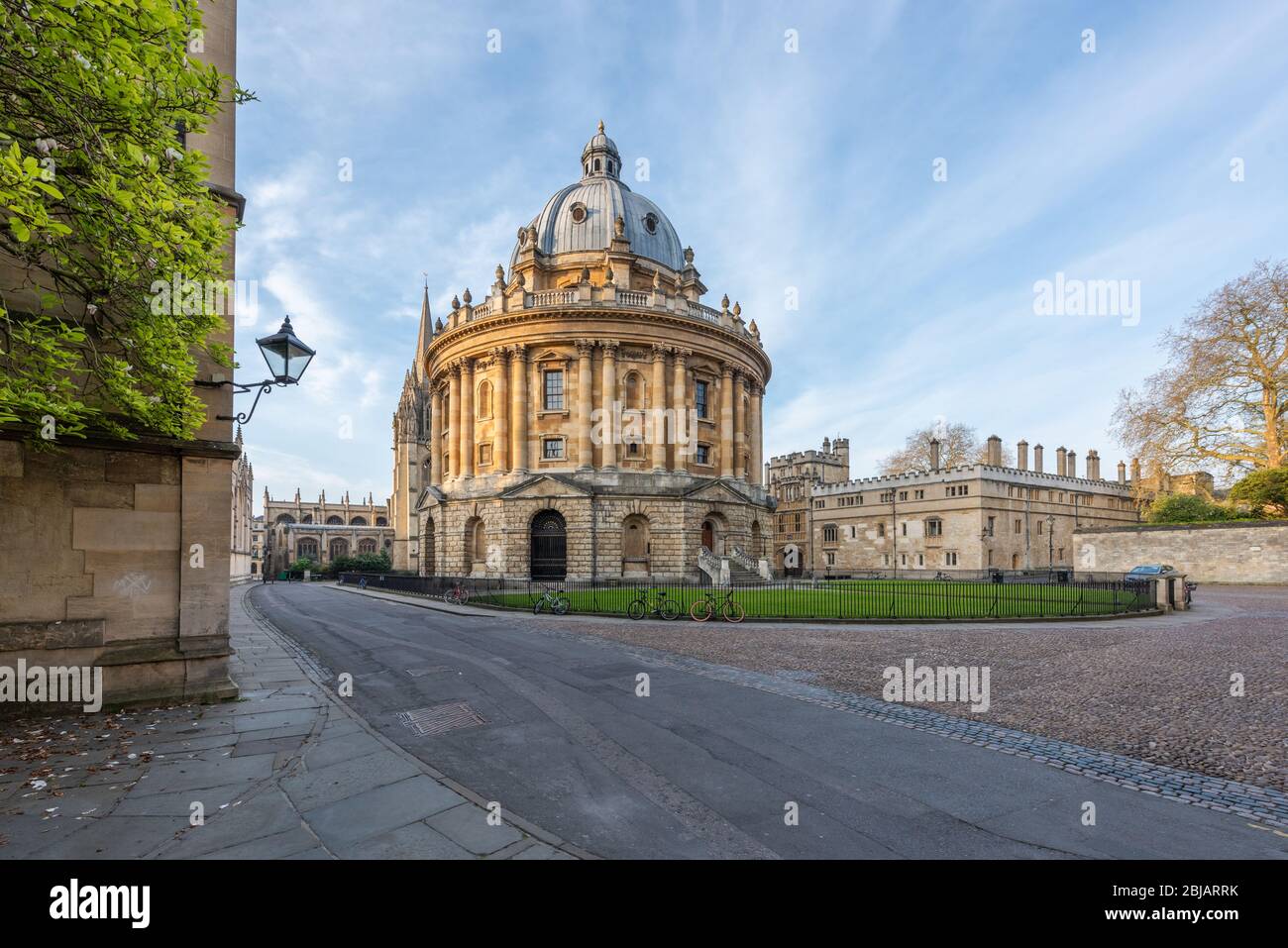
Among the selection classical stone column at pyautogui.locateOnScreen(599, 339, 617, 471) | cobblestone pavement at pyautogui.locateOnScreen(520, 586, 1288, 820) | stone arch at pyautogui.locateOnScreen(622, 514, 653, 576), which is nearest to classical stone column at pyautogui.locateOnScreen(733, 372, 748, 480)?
stone arch at pyautogui.locateOnScreen(622, 514, 653, 576)

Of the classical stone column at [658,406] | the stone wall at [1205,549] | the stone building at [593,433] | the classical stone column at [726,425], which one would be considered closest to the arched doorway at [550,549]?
the stone building at [593,433]

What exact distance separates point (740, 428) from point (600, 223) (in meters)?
18.9

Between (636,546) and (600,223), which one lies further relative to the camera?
(600,223)

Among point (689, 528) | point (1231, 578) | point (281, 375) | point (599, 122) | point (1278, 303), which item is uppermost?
point (599, 122)

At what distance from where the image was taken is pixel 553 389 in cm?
3794

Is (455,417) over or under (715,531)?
over

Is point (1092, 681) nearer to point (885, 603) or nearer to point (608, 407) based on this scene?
point (885, 603)

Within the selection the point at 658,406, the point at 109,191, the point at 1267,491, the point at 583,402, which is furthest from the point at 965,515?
the point at 109,191

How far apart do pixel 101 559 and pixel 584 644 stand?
876 centimetres

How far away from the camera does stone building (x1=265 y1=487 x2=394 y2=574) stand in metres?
88.5

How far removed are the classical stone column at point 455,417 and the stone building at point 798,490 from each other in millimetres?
32954
